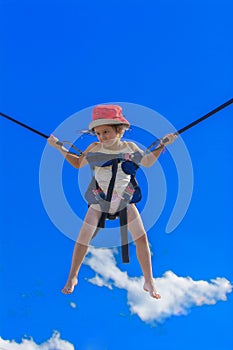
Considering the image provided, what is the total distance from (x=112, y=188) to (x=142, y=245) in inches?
32.4

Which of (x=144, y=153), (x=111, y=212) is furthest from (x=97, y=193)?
(x=144, y=153)

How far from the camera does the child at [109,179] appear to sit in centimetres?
727

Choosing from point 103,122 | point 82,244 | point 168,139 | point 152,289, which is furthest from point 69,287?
point 168,139

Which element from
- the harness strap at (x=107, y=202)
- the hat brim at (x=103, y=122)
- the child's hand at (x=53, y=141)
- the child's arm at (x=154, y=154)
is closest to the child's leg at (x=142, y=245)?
the harness strap at (x=107, y=202)

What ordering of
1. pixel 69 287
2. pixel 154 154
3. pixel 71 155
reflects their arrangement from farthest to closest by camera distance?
pixel 71 155
pixel 69 287
pixel 154 154

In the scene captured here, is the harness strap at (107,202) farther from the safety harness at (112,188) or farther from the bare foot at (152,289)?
the bare foot at (152,289)

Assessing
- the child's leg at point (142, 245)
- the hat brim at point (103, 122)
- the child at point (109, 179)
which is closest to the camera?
the hat brim at point (103, 122)

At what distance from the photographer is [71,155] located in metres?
7.63

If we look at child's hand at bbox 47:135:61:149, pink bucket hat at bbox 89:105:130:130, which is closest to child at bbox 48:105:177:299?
pink bucket hat at bbox 89:105:130:130

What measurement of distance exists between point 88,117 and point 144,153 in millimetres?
792

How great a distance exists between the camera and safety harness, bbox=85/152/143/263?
7.27 metres

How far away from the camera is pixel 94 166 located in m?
7.38

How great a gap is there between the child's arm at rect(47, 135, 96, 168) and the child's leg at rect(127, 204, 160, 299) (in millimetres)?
802

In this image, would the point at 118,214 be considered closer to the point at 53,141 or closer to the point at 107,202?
the point at 107,202
